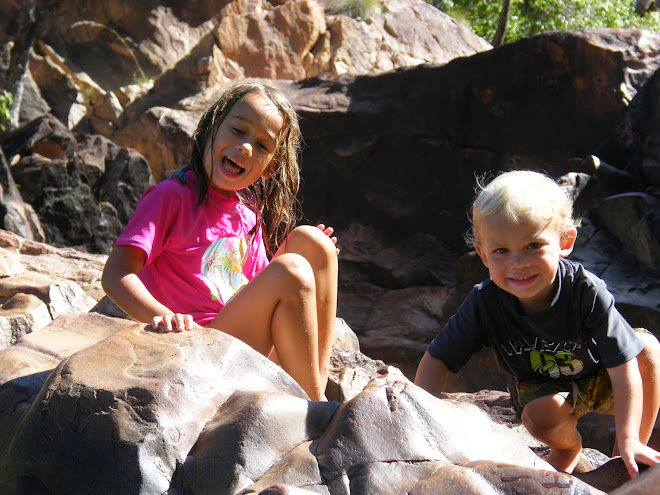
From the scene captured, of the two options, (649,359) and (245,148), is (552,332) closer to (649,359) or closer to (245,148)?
(649,359)

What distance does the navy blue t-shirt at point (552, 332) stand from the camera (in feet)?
7.50

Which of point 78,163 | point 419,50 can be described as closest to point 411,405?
→ point 78,163

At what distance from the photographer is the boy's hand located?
1.98 metres

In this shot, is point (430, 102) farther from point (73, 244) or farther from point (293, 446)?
point (293, 446)

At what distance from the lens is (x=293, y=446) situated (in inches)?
68.4

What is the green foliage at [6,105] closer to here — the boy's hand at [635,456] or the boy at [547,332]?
the boy at [547,332]

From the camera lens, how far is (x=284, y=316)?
2422mm

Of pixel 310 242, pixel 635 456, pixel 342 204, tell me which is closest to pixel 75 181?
pixel 342 204

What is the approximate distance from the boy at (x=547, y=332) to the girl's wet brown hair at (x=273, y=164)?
0.90 meters

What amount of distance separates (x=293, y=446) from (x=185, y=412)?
0.26m

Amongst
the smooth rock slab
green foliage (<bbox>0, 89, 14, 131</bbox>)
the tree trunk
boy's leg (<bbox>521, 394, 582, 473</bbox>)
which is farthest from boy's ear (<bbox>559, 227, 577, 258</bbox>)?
the tree trunk

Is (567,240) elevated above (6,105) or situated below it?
above

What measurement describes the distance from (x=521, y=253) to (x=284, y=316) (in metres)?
0.73

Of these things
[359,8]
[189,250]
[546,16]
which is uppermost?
[189,250]
